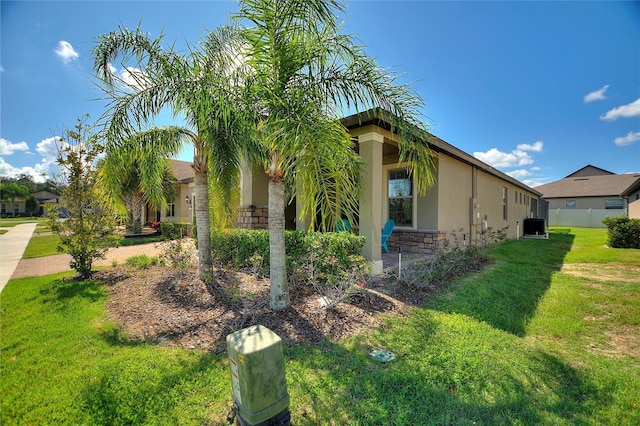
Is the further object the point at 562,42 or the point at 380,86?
the point at 562,42

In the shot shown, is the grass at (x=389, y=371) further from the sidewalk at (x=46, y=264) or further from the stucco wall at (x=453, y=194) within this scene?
the stucco wall at (x=453, y=194)

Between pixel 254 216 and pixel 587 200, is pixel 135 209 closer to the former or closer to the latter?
pixel 254 216

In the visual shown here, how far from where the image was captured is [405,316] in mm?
4203

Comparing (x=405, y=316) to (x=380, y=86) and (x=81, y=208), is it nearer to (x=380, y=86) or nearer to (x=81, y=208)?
(x=380, y=86)

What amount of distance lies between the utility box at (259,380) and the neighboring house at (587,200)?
119 ft

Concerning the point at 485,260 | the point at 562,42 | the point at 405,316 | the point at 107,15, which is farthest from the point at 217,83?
the point at 562,42

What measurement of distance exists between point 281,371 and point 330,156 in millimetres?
2201

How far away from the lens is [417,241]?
8.76m

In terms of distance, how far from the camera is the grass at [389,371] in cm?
226

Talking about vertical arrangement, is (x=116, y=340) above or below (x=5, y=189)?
below

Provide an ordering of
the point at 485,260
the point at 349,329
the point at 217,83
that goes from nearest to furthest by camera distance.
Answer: the point at 349,329, the point at 217,83, the point at 485,260

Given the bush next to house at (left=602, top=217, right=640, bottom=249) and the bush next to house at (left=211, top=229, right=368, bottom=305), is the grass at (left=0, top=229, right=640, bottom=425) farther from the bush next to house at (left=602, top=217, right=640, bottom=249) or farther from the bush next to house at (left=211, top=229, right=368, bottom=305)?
the bush next to house at (left=602, top=217, right=640, bottom=249)

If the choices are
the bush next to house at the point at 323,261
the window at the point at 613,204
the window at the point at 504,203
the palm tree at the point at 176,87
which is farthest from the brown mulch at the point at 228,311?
the window at the point at 613,204

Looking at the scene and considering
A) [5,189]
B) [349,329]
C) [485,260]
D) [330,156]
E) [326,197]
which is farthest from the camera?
[5,189]
